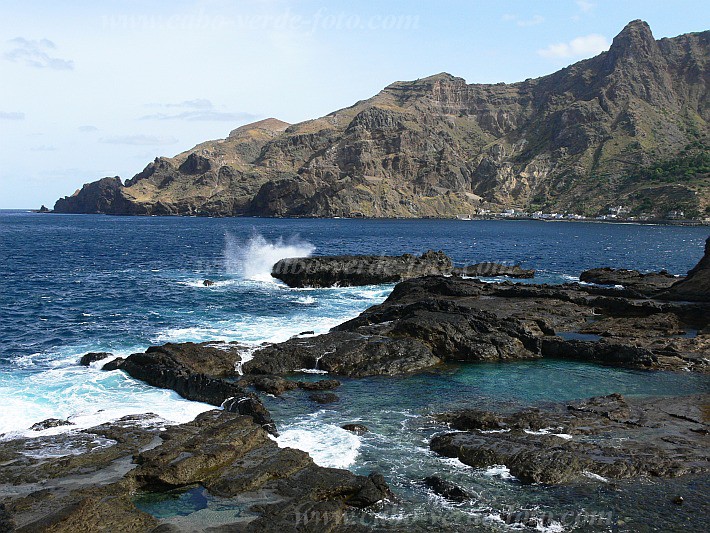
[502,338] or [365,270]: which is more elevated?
[365,270]

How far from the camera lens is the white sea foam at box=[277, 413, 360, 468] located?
20281mm

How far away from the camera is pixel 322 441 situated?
862 inches

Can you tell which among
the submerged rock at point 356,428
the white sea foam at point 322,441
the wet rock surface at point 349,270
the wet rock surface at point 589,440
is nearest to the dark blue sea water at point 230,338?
the white sea foam at point 322,441

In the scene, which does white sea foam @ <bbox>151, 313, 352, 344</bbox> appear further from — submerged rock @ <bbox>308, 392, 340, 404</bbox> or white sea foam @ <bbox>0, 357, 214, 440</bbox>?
submerged rock @ <bbox>308, 392, 340, 404</bbox>

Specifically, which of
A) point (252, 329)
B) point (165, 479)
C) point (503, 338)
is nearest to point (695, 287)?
point (503, 338)

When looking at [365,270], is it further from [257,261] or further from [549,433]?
[549,433]

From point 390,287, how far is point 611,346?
32.4 meters

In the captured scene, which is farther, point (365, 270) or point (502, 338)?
point (365, 270)

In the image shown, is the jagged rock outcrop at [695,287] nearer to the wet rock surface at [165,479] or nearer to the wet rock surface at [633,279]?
the wet rock surface at [633,279]

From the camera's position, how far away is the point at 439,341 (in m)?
35.5

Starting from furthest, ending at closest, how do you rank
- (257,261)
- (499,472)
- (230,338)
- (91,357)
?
(257,261)
(230,338)
(91,357)
(499,472)

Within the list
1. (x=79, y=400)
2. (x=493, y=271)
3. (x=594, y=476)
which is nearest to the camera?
(x=594, y=476)

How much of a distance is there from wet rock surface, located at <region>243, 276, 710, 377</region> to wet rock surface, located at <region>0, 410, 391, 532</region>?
10.9m

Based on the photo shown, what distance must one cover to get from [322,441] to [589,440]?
33.7 ft
